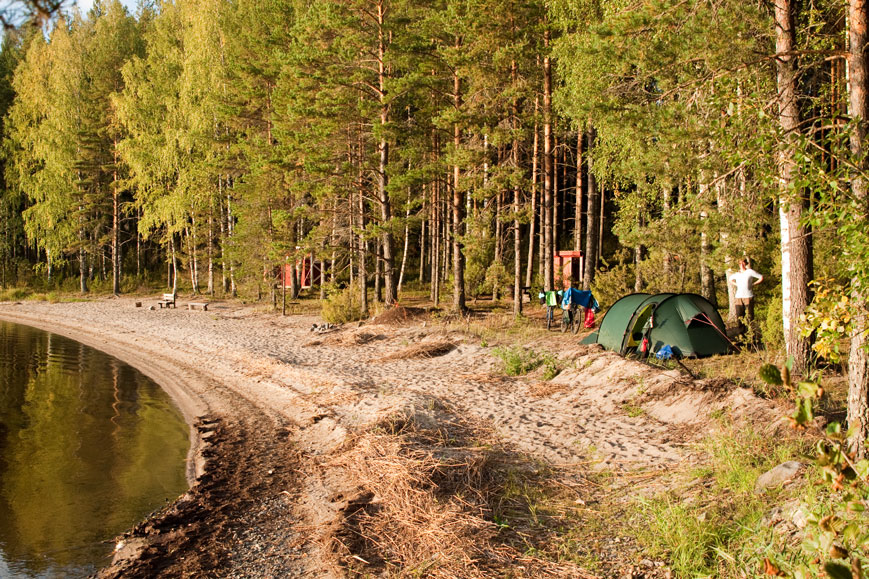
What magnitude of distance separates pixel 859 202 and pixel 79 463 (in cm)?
1000

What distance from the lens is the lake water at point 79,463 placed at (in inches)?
264

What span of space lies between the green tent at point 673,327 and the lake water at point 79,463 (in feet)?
26.7

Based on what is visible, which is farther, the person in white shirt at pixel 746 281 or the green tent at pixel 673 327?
the person in white shirt at pixel 746 281

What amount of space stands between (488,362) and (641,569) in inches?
328

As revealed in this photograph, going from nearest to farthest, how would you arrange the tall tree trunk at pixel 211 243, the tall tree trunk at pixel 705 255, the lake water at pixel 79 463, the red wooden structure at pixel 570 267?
the lake water at pixel 79 463, the tall tree trunk at pixel 705 255, the red wooden structure at pixel 570 267, the tall tree trunk at pixel 211 243

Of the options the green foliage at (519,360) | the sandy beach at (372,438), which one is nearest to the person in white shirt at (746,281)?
the sandy beach at (372,438)

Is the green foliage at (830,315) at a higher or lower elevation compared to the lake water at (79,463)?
higher

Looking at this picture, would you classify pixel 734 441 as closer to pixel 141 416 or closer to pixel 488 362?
pixel 488 362

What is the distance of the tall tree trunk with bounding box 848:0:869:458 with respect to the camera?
14.8 ft

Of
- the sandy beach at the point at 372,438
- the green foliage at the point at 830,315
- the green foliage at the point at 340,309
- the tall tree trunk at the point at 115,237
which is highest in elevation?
the tall tree trunk at the point at 115,237

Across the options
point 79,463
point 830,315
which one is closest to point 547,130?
point 79,463

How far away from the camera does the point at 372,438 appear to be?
320 inches

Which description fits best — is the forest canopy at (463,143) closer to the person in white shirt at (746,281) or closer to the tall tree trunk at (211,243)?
the tall tree trunk at (211,243)

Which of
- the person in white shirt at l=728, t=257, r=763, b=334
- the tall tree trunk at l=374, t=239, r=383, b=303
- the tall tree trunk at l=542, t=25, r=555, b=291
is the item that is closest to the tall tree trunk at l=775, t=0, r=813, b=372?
the person in white shirt at l=728, t=257, r=763, b=334
